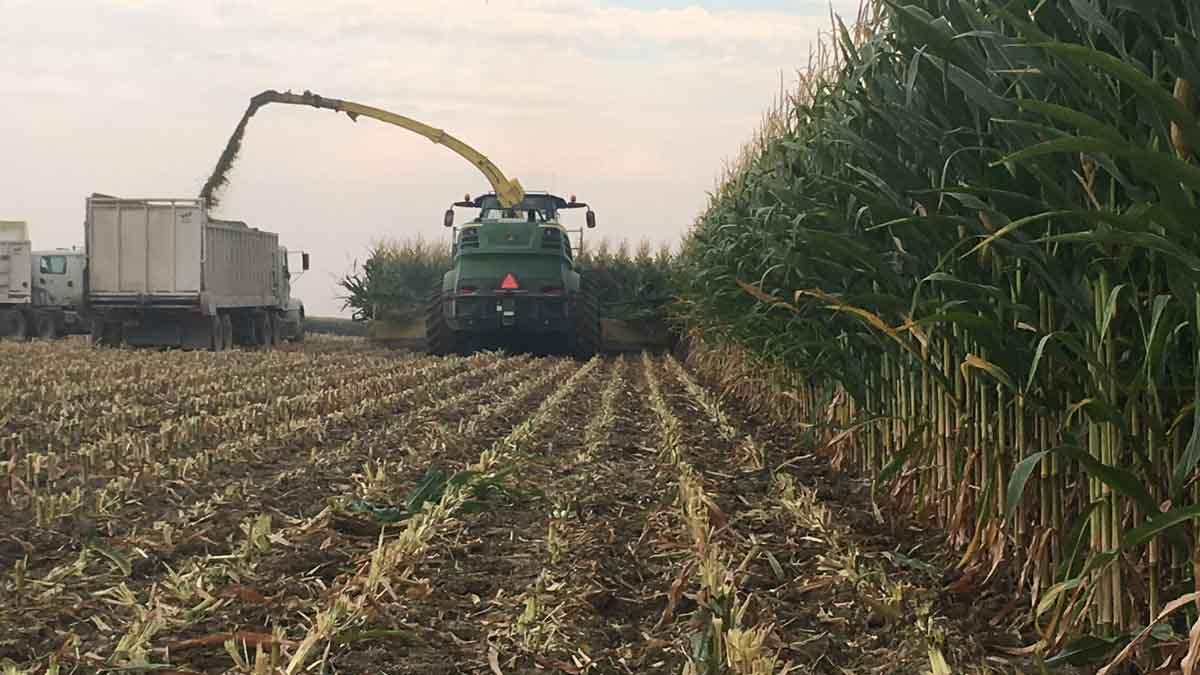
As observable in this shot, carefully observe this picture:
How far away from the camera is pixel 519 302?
64.4 ft

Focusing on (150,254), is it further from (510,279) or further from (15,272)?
(15,272)

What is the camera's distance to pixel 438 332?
21000mm

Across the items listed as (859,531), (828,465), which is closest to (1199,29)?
(859,531)

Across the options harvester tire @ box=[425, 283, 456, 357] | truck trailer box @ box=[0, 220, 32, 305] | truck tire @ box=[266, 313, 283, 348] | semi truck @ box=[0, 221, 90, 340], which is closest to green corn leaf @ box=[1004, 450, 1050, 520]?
harvester tire @ box=[425, 283, 456, 357]

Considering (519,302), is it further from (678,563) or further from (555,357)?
(678,563)

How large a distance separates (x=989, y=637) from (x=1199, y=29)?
6.21ft

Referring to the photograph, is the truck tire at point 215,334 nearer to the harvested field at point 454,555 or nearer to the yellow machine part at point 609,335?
the yellow machine part at point 609,335

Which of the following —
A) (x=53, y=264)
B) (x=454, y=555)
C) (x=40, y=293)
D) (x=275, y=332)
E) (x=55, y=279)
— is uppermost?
(x=53, y=264)

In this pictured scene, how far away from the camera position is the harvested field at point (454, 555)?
146 inches

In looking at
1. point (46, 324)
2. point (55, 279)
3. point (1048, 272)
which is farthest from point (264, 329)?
point (1048, 272)

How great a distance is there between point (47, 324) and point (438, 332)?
35.9 ft

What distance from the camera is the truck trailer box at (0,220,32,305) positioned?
26.1 metres

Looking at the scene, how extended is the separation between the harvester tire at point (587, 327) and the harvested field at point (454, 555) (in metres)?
11.0

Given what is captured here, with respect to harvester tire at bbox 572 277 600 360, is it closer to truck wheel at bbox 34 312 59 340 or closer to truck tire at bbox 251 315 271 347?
truck tire at bbox 251 315 271 347
